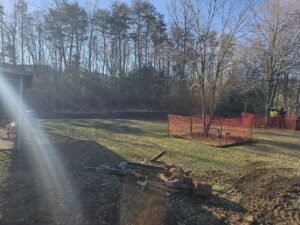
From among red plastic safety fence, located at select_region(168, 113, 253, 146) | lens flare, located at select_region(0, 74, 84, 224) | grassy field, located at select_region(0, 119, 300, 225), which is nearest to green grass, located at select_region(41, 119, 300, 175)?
grassy field, located at select_region(0, 119, 300, 225)

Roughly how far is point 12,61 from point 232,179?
86.5ft

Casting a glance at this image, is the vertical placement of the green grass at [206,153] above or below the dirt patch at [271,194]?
above

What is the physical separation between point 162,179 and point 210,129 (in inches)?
329

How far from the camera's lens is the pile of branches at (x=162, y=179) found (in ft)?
15.1

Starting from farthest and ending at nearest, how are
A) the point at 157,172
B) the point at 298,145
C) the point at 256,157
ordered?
1. the point at 298,145
2. the point at 256,157
3. the point at 157,172

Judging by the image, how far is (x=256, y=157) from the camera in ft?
27.5

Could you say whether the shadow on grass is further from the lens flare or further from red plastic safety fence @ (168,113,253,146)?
red plastic safety fence @ (168,113,253,146)

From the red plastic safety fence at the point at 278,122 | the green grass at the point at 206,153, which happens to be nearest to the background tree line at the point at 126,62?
the red plastic safety fence at the point at 278,122

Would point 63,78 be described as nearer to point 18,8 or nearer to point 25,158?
point 18,8

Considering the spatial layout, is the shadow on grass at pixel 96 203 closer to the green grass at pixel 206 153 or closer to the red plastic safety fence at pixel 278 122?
the green grass at pixel 206 153

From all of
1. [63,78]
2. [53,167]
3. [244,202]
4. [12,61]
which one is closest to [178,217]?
[244,202]

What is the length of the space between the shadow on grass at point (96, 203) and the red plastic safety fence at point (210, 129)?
6836mm

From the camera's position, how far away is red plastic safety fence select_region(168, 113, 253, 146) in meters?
11.6

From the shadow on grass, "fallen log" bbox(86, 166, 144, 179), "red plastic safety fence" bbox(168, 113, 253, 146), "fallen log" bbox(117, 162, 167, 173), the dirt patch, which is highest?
"red plastic safety fence" bbox(168, 113, 253, 146)
